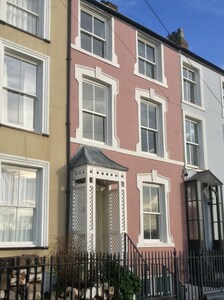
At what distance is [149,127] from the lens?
15359 millimetres

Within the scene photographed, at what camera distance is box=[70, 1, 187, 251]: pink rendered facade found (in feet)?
43.0

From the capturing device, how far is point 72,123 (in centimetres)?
1236

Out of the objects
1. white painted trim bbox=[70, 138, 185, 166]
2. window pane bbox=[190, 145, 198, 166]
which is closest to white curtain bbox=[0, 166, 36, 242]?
white painted trim bbox=[70, 138, 185, 166]

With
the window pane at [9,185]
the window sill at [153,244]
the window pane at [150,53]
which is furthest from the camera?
the window pane at [150,53]

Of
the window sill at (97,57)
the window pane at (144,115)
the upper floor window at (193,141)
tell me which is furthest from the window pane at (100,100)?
the upper floor window at (193,141)

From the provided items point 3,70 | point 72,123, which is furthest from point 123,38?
point 3,70

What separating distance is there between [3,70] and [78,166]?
333cm

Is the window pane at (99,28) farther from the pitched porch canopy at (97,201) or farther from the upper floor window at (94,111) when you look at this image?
the pitched porch canopy at (97,201)

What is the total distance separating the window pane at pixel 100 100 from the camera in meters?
13.6

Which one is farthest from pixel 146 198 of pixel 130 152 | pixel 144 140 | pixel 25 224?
pixel 25 224

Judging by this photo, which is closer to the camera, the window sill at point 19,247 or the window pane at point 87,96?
the window sill at point 19,247

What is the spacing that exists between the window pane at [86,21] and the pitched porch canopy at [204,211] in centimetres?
683

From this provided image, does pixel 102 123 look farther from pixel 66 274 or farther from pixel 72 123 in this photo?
pixel 66 274

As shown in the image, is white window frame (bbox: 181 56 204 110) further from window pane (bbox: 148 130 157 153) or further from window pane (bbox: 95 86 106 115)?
window pane (bbox: 95 86 106 115)
